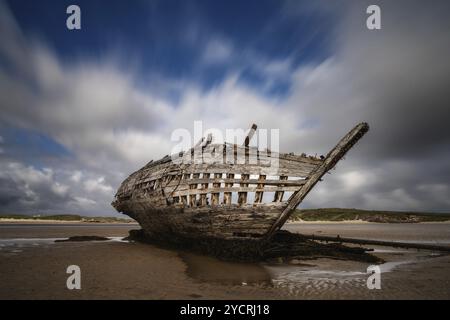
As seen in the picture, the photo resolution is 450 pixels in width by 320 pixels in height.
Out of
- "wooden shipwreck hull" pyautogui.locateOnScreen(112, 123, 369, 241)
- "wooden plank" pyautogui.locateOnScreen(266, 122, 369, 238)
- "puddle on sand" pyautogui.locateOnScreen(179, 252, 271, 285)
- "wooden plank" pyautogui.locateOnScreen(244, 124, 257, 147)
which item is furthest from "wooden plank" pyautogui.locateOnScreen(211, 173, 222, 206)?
"wooden plank" pyautogui.locateOnScreen(266, 122, 369, 238)

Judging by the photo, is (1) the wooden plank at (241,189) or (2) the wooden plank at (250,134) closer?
(1) the wooden plank at (241,189)

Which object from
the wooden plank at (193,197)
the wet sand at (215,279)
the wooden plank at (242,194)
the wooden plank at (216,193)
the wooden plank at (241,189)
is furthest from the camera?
the wooden plank at (193,197)

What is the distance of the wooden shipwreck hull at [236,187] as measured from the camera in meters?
8.66

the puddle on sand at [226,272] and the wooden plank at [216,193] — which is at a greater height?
the wooden plank at [216,193]

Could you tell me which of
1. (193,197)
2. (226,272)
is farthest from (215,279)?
(193,197)

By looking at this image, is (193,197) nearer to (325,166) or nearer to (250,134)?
(250,134)

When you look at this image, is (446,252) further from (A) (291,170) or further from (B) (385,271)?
(A) (291,170)

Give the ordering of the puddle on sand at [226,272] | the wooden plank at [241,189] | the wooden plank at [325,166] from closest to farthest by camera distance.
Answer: the puddle on sand at [226,272] → the wooden plank at [325,166] → the wooden plank at [241,189]

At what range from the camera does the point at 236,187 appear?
29.9 feet

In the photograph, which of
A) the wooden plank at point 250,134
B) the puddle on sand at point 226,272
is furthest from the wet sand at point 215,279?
A: the wooden plank at point 250,134

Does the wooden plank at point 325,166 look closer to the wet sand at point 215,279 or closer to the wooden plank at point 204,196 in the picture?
the wet sand at point 215,279

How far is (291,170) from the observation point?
352 inches
